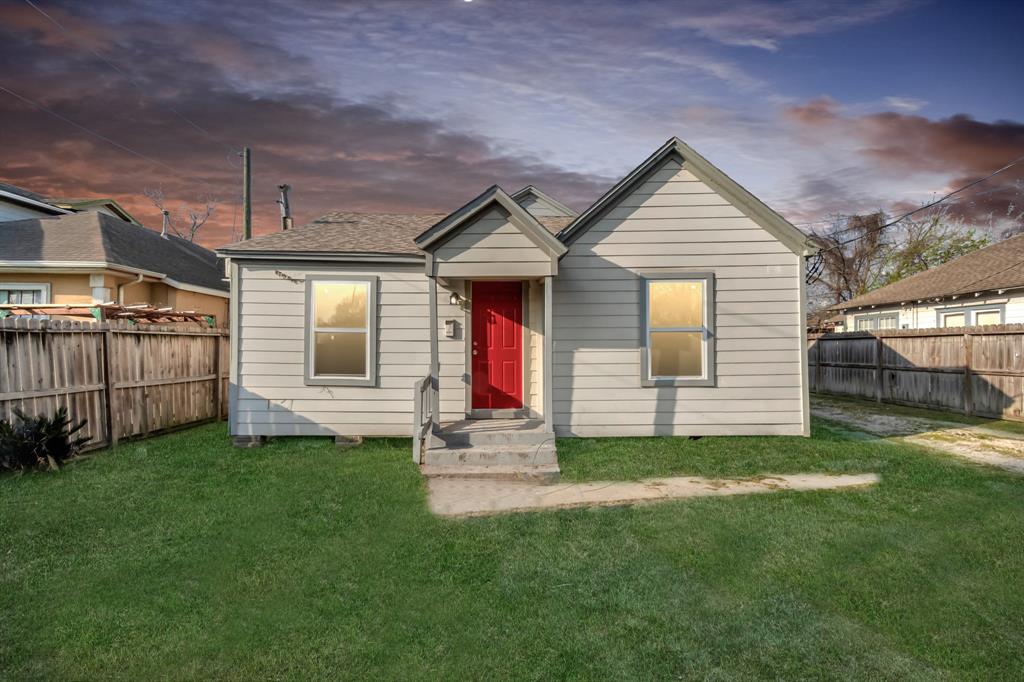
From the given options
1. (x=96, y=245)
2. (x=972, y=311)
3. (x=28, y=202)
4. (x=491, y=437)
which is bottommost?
(x=491, y=437)

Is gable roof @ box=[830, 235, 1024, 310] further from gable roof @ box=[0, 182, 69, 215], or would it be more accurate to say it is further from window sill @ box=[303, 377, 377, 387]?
gable roof @ box=[0, 182, 69, 215]

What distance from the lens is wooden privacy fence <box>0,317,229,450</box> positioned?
7117 mm

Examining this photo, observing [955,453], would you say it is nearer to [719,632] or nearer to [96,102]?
[719,632]

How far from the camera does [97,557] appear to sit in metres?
4.37

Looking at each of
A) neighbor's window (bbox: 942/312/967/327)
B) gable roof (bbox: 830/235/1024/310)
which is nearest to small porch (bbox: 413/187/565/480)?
gable roof (bbox: 830/235/1024/310)

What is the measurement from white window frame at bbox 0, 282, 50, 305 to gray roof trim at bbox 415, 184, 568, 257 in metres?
11.8

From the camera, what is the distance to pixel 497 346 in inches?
365

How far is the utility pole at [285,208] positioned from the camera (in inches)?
473

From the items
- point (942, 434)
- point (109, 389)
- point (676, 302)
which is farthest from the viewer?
point (942, 434)

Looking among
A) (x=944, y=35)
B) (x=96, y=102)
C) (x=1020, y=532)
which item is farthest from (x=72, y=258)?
(x=944, y=35)

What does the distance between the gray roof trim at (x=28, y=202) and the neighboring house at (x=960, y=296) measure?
27.4m

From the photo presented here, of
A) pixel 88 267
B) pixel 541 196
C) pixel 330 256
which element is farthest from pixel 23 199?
pixel 541 196

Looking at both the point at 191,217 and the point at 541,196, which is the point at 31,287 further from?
the point at 191,217

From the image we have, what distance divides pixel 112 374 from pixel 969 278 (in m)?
21.9
